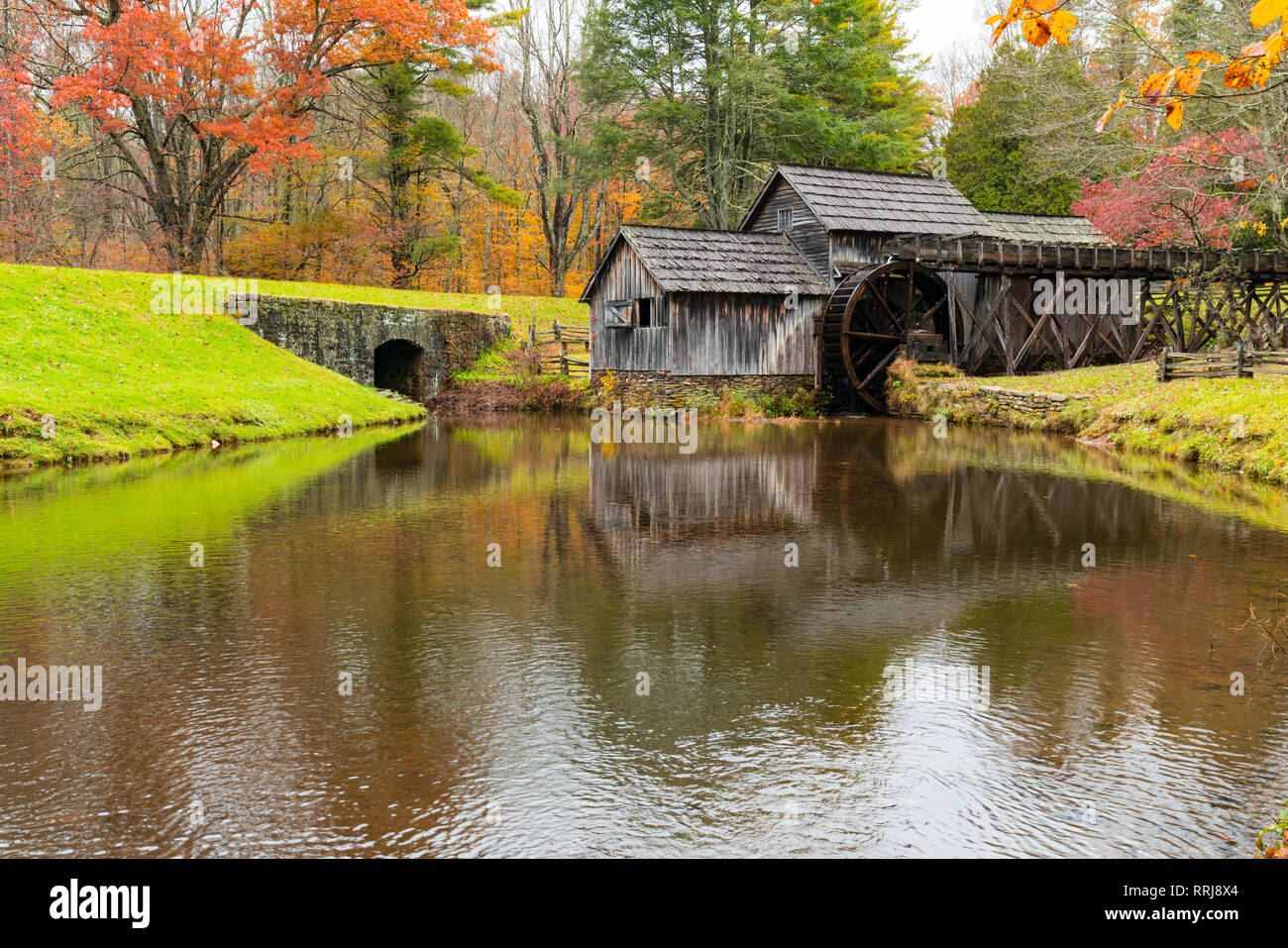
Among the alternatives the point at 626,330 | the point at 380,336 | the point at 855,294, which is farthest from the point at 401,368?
the point at 855,294

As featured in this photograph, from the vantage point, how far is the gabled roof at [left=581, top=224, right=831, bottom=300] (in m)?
30.4

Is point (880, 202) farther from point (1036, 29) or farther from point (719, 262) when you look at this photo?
point (1036, 29)

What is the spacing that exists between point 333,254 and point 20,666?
3783 centimetres

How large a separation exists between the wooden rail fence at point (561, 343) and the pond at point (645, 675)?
72.2 ft

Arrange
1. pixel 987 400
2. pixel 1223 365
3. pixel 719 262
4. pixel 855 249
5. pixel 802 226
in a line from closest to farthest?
pixel 1223 365, pixel 987 400, pixel 719 262, pixel 855 249, pixel 802 226

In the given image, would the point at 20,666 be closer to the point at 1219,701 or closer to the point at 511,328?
the point at 1219,701

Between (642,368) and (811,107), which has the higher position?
(811,107)

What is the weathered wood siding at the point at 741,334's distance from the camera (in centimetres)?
3077

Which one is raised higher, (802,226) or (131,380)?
(802,226)

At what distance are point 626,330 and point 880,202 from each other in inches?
359

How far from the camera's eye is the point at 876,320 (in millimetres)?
33031

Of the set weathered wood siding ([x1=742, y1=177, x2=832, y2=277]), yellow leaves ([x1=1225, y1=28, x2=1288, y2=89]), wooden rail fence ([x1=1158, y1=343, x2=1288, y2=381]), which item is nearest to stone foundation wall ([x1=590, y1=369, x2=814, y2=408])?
weathered wood siding ([x1=742, y1=177, x2=832, y2=277])

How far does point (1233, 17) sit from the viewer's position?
2495 cm

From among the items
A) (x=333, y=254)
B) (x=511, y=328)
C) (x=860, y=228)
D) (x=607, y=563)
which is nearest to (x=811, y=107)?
(x=860, y=228)
